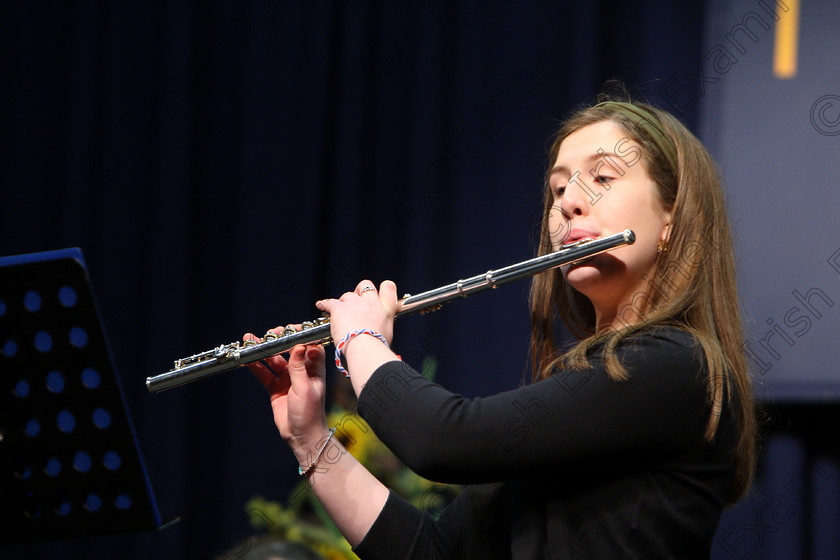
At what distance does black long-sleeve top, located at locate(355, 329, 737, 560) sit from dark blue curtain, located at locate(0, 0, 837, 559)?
124cm

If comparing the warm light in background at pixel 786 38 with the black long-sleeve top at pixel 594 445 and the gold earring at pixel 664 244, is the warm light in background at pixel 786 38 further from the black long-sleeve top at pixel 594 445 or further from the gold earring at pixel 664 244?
the black long-sleeve top at pixel 594 445

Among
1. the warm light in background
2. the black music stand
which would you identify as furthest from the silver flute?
the warm light in background

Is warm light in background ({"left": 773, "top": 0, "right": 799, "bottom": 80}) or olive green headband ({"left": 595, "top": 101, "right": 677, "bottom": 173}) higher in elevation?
warm light in background ({"left": 773, "top": 0, "right": 799, "bottom": 80})

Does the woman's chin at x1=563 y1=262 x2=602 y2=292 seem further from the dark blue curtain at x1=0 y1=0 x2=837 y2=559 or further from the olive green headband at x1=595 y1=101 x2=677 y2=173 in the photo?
the dark blue curtain at x1=0 y1=0 x2=837 y2=559

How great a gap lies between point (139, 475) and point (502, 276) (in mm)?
583

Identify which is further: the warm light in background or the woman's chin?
the warm light in background

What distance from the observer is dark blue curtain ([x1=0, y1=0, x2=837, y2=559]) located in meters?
2.29

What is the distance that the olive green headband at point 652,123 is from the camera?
119cm

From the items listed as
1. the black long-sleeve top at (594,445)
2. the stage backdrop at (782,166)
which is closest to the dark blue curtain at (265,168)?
the stage backdrop at (782,166)

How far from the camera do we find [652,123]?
1.21 m

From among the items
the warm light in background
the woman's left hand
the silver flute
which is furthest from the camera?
the warm light in background

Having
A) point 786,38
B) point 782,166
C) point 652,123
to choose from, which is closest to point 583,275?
point 652,123

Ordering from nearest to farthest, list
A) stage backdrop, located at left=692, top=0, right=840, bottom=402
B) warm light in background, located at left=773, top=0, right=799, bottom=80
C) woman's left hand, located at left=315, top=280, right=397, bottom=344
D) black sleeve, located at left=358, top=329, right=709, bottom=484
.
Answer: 1. black sleeve, located at left=358, top=329, right=709, bottom=484
2. woman's left hand, located at left=315, top=280, right=397, bottom=344
3. stage backdrop, located at left=692, top=0, right=840, bottom=402
4. warm light in background, located at left=773, top=0, right=799, bottom=80

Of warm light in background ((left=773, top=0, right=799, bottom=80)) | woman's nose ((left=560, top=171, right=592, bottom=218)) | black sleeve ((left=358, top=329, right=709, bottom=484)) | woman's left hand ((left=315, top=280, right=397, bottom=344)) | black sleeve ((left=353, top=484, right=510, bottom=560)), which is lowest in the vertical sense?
black sleeve ((left=353, top=484, right=510, bottom=560))
